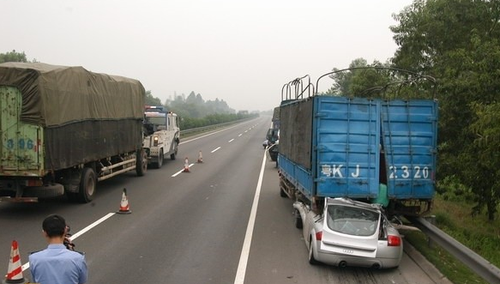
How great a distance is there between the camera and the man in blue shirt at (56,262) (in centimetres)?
368

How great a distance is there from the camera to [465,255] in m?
6.70

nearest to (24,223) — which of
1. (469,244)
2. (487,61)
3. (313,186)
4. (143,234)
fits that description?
(143,234)

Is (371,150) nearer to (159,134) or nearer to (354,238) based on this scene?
(354,238)

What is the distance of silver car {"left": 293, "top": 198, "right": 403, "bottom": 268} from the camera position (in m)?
7.60

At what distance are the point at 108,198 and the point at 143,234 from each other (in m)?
4.60

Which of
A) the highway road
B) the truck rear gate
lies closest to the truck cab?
the highway road

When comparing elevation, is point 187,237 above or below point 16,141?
below

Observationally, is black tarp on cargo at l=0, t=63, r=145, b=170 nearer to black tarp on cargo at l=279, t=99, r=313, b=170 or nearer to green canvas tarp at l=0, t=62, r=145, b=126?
green canvas tarp at l=0, t=62, r=145, b=126

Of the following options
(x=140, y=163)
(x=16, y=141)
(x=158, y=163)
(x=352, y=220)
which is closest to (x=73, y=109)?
(x=16, y=141)

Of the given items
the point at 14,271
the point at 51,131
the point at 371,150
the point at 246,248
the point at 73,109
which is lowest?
the point at 246,248

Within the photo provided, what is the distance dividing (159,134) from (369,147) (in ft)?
47.6

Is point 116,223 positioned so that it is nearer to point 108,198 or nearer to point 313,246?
point 108,198

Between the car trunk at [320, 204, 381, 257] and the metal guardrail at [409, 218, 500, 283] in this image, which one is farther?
the car trunk at [320, 204, 381, 257]

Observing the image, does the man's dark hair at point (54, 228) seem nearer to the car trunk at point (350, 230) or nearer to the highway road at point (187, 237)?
the highway road at point (187, 237)
